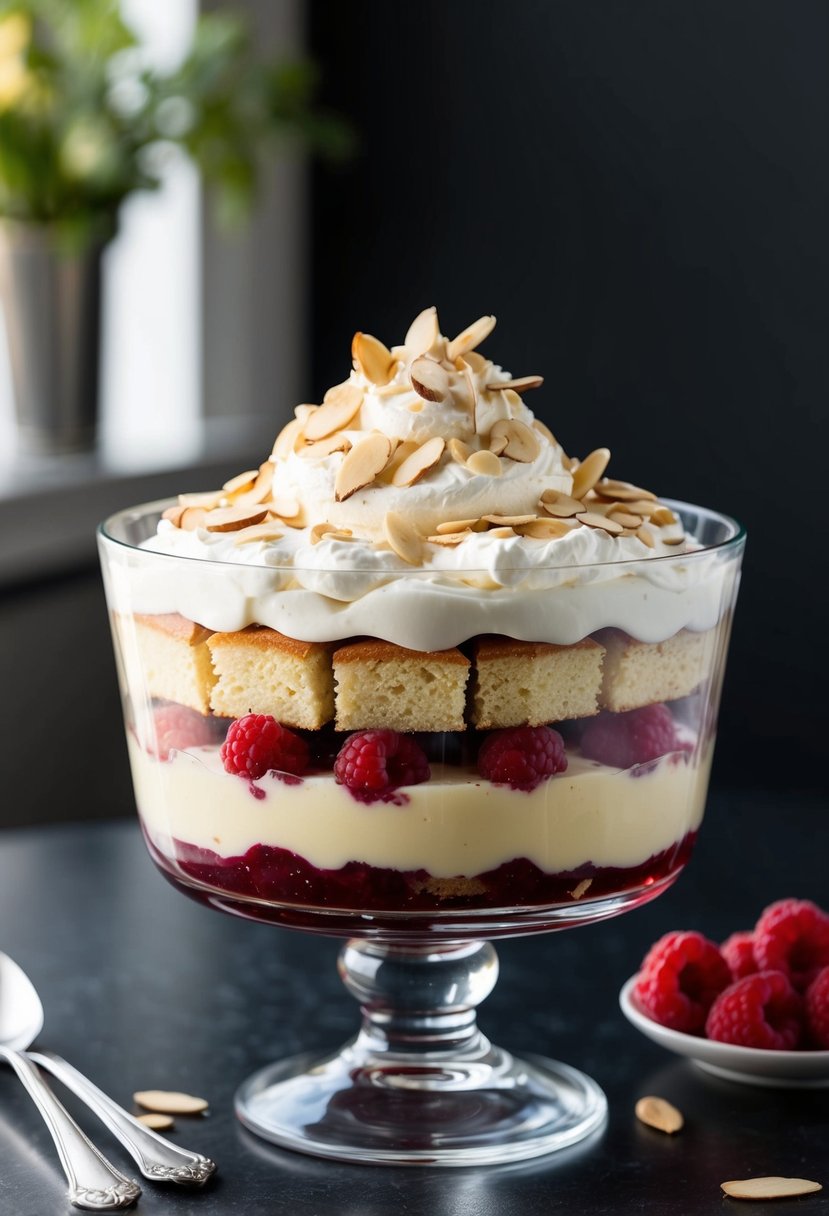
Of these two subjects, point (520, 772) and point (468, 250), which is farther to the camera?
point (468, 250)

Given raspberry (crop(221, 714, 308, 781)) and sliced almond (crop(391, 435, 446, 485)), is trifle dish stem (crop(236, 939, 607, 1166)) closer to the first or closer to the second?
raspberry (crop(221, 714, 308, 781))

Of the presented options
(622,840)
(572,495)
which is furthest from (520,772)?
(572,495)

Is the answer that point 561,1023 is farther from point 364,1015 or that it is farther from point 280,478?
point 280,478

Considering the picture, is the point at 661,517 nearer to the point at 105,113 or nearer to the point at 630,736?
the point at 630,736

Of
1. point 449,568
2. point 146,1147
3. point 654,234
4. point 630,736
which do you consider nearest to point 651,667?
point 630,736

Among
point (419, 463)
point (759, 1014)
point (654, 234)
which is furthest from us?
point (654, 234)

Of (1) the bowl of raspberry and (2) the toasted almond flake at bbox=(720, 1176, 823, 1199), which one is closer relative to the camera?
(2) the toasted almond flake at bbox=(720, 1176, 823, 1199)

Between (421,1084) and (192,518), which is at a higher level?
(192,518)

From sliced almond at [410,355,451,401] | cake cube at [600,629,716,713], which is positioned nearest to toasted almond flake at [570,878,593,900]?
cake cube at [600,629,716,713]
